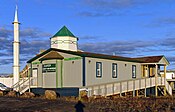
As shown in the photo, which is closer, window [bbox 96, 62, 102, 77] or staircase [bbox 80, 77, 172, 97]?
staircase [bbox 80, 77, 172, 97]

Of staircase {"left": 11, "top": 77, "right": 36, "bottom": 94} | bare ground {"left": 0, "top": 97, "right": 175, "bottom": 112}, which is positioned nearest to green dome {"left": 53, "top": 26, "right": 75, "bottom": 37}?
staircase {"left": 11, "top": 77, "right": 36, "bottom": 94}

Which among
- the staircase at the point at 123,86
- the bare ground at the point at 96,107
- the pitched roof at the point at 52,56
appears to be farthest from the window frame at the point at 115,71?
the bare ground at the point at 96,107

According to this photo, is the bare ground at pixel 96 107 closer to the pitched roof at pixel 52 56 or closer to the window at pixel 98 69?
the window at pixel 98 69

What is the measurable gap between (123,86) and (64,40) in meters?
8.88

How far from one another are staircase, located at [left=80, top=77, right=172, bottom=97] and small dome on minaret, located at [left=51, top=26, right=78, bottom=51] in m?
7.98

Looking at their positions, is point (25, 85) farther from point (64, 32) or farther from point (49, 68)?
point (64, 32)

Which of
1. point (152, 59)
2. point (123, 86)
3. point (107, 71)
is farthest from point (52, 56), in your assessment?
point (152, 59)

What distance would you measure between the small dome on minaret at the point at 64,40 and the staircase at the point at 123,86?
798 centimetres

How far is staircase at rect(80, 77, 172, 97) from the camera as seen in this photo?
30.6 m

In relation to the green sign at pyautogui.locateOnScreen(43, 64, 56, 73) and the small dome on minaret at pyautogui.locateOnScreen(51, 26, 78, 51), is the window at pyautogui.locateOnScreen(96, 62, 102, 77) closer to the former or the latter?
the green sign at pyautogui.locateOnScreen(43, 64, 56, 73)

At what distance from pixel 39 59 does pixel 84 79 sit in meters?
6.32

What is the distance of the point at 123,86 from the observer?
33.3 metres

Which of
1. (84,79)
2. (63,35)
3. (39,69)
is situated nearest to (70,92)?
(84,79)

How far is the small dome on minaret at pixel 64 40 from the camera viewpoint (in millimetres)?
37938
